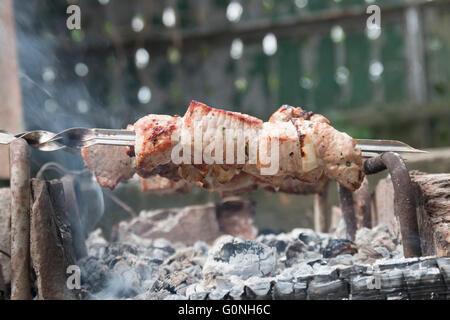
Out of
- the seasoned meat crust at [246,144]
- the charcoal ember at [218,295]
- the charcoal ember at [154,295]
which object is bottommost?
the charcoal ember at [154,295]

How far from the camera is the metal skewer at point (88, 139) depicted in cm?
164

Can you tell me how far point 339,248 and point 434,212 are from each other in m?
0.44

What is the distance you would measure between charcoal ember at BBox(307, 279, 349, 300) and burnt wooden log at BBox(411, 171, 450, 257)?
0.41m

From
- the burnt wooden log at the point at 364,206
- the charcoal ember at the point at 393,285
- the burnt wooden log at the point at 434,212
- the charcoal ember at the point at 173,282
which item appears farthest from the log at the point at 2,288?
the burnt wooden log at the point at 364,206

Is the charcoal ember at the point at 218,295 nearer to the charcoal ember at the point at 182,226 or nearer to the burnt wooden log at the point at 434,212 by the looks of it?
the burnt wooden log at the point at 434,212

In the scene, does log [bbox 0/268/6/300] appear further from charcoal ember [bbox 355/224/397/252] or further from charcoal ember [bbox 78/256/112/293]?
charcoal ember [bbox 355/224/397/252]

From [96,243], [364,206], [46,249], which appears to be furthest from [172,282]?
[364,206]

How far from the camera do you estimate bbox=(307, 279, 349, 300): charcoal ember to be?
135 cm

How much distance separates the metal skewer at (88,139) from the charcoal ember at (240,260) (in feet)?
1.89

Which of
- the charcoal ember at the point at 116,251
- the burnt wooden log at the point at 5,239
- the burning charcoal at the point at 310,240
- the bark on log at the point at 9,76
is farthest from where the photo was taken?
the bark on log at the point at 9,76

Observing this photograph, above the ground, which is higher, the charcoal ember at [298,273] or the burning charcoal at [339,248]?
the burning charcoal at [339,248]

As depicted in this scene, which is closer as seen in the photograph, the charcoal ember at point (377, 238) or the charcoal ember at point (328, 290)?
the charcoal ember at point (328, 290)

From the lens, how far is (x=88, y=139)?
1672 mm

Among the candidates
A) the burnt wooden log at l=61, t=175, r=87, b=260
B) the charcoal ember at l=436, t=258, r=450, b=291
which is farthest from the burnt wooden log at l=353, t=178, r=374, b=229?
the burnt wooden log at l=61, t=175, r=87, b=260
